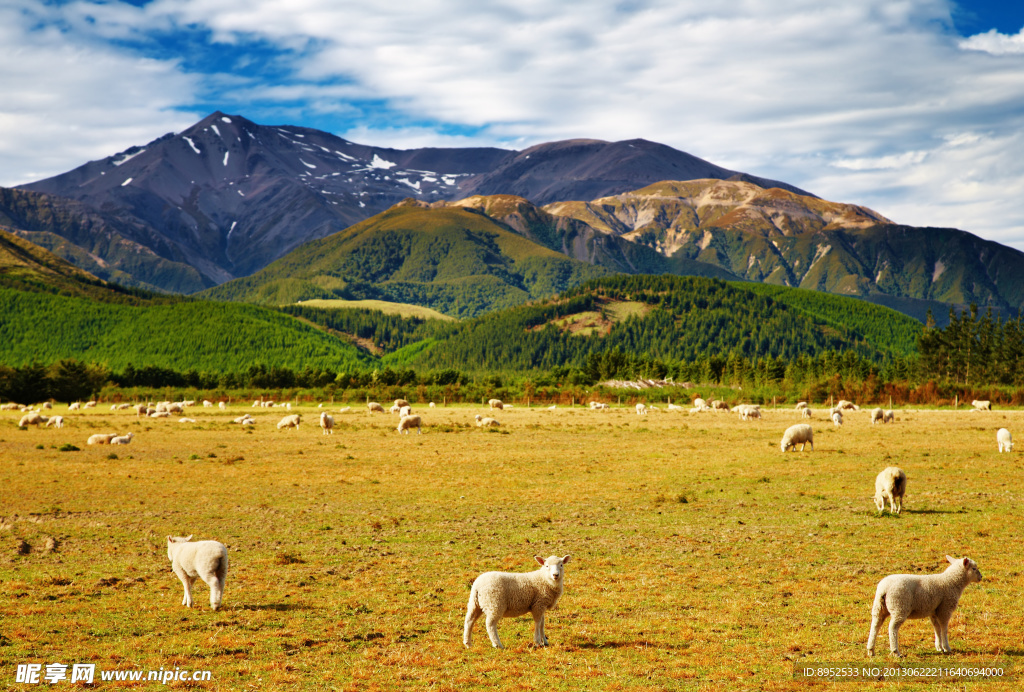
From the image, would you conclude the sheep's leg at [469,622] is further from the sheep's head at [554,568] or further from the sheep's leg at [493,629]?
the sheep's head at [554,568]

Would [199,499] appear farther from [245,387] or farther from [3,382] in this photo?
[245,387]

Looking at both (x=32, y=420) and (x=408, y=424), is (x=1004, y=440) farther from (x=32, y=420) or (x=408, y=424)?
(x=32, y=420)

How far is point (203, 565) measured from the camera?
1425cm

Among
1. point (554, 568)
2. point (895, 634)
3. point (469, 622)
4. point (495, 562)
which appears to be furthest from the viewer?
point (495, 562)

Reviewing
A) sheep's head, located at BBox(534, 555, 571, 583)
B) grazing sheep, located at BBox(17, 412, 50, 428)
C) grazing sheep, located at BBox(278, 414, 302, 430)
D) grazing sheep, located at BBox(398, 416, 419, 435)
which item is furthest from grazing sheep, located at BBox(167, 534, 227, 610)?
grazing sheep, located at BBox(17, 412, 50, 428)

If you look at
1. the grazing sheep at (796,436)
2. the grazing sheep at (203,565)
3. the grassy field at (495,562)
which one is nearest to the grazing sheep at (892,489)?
the grassy field at (495,562)

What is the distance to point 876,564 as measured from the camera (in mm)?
17359

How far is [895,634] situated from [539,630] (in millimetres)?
5905

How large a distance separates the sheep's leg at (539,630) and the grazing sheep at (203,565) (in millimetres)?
6440

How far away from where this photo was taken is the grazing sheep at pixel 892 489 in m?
23.6

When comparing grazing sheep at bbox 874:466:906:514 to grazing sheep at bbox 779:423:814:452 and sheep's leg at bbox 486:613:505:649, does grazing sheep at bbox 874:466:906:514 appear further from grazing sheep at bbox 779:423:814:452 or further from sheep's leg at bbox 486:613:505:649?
grazing sheep at bbox 779:423:814:452

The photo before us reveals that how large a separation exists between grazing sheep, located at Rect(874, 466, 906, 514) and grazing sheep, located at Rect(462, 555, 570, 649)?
15.9 metres

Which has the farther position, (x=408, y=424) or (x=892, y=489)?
(x=408, y=424)

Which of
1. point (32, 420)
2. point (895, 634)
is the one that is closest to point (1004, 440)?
point (895, 634)
